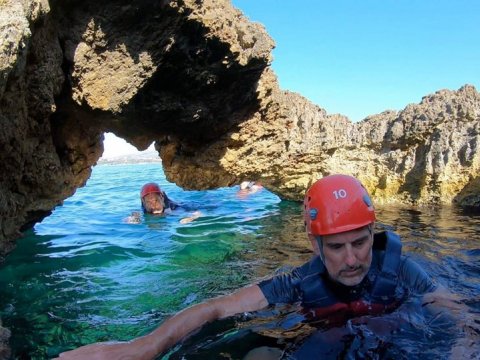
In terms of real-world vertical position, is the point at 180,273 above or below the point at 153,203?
below

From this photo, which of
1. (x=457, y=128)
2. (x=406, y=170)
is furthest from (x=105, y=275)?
Answer: (x=457, y=128)

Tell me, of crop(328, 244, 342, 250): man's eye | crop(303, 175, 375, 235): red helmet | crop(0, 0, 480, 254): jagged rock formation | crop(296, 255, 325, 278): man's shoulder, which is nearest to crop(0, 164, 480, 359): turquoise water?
crop(296, 255, 325, 278): man's shoulder

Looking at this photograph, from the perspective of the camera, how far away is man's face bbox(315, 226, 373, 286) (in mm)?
3688

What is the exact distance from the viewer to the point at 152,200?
476 inches

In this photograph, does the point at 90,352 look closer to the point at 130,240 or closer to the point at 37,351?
the point at 37,351

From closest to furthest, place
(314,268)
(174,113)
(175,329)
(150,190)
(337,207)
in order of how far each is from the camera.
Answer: (175,329), (337,207), (314,268), (174,113), (150,190)

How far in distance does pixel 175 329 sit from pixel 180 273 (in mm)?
3286

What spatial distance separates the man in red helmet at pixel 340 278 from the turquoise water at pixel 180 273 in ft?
0.85

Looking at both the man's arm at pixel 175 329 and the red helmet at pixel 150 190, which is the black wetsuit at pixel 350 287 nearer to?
the man's arm at pixel 175 329

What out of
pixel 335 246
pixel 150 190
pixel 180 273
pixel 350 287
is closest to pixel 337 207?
pixel 335 246

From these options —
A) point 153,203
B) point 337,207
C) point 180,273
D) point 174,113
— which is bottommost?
point 180,273

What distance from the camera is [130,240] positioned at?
915cm

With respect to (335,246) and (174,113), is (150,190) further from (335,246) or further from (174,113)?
(335,246)

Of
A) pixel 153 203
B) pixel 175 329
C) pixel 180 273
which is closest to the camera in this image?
pixel 175 329
